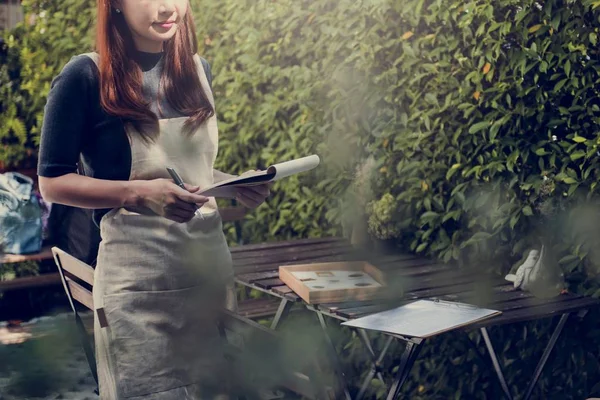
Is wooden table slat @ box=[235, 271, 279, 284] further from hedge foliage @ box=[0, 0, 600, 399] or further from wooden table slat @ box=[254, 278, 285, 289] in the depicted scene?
hedge foliage @ box=[0, 0, 600, 399]

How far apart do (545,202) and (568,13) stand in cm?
69

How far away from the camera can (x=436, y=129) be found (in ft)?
13.5

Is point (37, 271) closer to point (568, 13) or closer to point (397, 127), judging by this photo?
point (397, 127)

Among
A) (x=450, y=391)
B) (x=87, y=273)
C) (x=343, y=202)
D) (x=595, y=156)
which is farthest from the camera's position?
(x=343, y=202)

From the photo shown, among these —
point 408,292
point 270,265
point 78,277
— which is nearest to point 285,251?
point 270,265

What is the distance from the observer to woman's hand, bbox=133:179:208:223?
2.58 m

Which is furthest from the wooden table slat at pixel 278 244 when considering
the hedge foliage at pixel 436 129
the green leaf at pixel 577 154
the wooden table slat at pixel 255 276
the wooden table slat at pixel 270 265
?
the green leaf at pixel 577 154

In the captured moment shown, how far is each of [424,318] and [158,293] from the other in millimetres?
860

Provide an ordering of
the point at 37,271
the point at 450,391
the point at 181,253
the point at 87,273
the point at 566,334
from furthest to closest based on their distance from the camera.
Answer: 1. the point at 37,271
2. the point at 450,391
3. the point at 566,334
4. the point at 87,273
5. the point at 181,253

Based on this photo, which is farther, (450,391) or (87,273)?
(450,391)

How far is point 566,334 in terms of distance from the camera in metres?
3.67

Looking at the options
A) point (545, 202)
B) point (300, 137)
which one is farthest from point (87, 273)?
point (300, 137)

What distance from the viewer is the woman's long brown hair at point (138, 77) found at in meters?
2.63

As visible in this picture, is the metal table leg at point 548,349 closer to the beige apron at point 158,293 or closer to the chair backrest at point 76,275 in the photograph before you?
the beige apron at point 158,293
